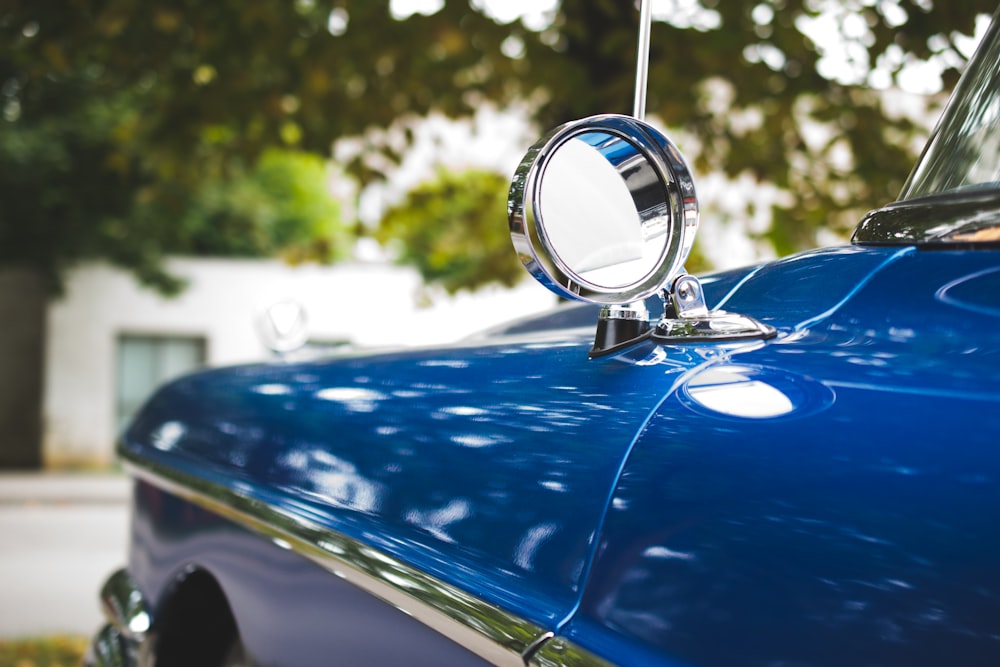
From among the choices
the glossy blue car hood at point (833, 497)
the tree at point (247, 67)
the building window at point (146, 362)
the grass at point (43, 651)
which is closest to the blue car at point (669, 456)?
the glossy blue car hood at point (833, 497)

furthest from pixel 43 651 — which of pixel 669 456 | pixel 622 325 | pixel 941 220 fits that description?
pixel 941 220

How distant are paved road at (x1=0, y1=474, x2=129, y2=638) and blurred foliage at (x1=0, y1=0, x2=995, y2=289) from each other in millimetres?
2764

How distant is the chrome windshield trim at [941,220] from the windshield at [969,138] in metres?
0.12

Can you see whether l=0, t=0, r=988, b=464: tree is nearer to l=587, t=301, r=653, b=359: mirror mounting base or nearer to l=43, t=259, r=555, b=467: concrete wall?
l=587, t=301, r=653, b=359: mirror mounting base

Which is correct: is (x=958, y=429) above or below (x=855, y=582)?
above

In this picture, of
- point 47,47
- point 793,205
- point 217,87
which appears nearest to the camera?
point 47,47

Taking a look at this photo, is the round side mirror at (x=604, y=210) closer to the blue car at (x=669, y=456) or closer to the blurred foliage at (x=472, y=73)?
the blue car at (x=669, y=456)

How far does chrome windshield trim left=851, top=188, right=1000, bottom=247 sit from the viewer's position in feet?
3.22

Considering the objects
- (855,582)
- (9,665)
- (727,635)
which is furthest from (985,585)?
(9,665)

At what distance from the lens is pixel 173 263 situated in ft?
61.6

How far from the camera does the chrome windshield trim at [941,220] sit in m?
0.98

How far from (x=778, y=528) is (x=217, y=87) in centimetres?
531

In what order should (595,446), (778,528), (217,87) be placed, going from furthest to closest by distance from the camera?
(217,87) < (595,446) < (778,528)

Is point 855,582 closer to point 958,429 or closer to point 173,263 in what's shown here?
point 958,429
